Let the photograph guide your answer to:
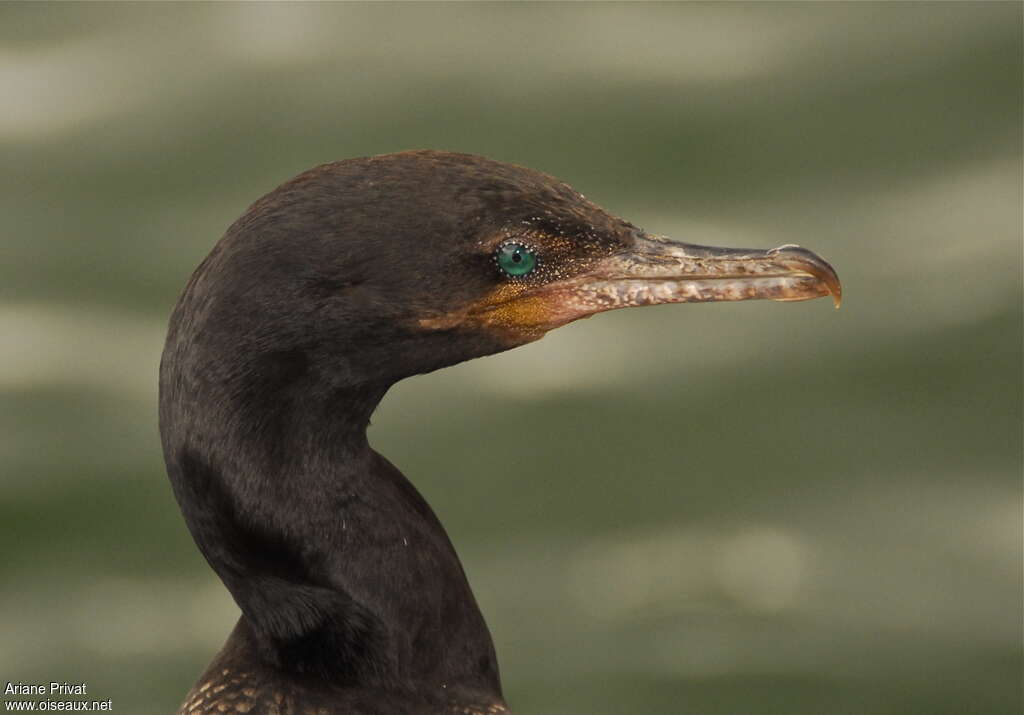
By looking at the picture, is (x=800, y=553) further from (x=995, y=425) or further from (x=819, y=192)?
(x=819, y=192)

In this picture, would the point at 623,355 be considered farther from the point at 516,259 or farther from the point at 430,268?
the point at 430,268

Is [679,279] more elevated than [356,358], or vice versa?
[679,279]

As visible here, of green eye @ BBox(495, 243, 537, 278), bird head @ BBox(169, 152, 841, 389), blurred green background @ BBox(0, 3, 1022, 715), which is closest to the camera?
bird head @ BBox(169, 152, 841, 389)

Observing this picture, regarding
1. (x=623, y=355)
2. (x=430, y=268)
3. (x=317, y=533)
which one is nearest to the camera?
(x=430, y=268)

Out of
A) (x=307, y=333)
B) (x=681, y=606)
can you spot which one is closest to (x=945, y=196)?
(x=681, y=606)

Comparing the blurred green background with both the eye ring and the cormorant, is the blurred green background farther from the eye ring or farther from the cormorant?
the eye ring

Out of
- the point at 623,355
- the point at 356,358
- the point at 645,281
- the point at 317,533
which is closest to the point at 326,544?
the point at 317,533

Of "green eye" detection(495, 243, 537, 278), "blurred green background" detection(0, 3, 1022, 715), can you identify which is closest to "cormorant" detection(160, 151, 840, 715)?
"green eye" detection(495, 243, 537, 278)
